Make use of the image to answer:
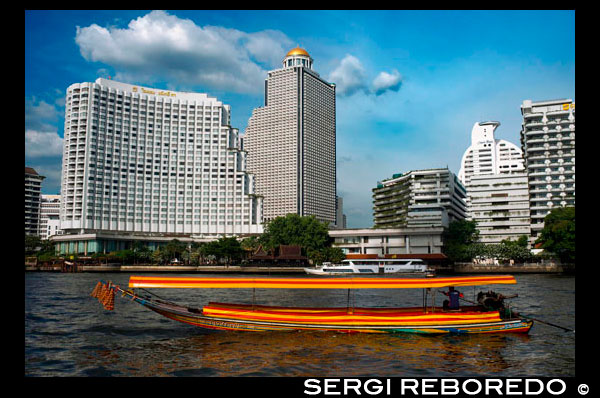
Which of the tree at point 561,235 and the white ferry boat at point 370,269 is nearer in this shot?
the tree at point 561,235

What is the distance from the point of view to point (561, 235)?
232 feet

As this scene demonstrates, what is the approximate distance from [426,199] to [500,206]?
18.4 meters

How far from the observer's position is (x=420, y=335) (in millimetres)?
20109

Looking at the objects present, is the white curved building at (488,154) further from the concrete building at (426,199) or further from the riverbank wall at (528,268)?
the riverbank wall at (528,268)

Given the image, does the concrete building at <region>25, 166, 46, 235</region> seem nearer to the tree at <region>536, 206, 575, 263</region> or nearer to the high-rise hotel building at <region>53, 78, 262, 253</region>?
the high-rise hotel building at <region>53, 78, 262, 253</region>

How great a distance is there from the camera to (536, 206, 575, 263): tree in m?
70.2

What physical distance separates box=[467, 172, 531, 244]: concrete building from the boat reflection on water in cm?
10331

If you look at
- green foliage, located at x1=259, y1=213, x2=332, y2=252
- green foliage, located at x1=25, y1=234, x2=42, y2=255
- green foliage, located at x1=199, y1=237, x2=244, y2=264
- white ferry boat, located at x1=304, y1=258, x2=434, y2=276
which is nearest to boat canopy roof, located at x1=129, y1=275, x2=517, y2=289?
white ferry boat, located at x1=304, y1=258, x2=434, y2=276

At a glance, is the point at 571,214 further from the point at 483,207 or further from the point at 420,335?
the point at 420,335

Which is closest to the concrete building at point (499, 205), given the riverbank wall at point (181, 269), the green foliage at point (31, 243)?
the riverbank wall at point (181, 269)

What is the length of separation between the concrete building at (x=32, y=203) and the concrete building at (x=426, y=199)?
433ft

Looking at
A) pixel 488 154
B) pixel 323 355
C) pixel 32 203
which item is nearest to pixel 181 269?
pixel 323 355

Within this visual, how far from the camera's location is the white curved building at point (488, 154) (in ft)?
599
